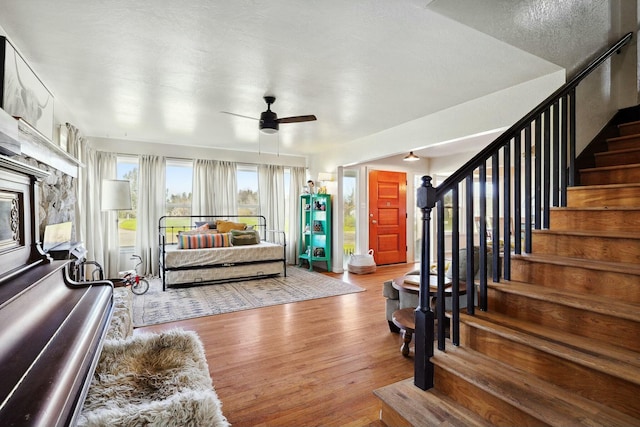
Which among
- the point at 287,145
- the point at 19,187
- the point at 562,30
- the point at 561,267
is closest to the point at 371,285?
the point at 287,145

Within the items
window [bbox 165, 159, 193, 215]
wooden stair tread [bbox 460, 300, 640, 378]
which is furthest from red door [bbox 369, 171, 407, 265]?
wooden stair tread [bbox 460, 300, 640, 378]

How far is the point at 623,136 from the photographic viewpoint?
2.65 m

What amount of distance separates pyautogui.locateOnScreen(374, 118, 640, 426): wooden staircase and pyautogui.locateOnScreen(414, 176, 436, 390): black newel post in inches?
1.9

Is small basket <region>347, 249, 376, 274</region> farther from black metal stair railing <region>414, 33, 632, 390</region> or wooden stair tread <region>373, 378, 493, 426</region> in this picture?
wooden stair tread <region>373, 378, 493, 426</region>

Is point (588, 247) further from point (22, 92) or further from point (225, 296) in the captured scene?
point (22, 92)

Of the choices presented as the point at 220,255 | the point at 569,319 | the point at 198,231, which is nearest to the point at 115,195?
the point at 198,231

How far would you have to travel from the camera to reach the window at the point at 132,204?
5507mm

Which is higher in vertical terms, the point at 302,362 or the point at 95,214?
the point at 95,214

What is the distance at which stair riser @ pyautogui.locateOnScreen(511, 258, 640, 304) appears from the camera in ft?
5.18

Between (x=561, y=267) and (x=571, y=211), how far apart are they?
0.57 metres

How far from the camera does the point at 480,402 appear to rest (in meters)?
1.44

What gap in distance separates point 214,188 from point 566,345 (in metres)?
5.77

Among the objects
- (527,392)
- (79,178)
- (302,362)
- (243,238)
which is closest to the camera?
(527,392)

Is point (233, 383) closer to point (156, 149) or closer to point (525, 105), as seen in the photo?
point (525, 105)
